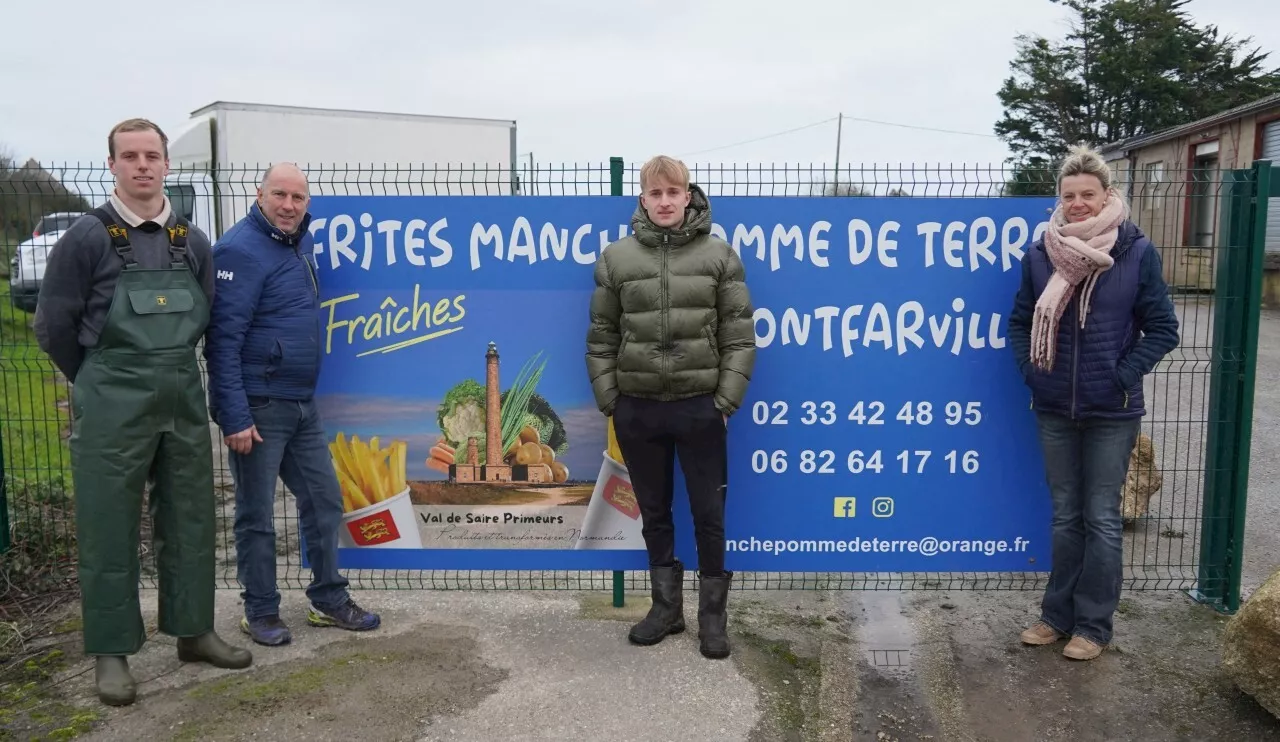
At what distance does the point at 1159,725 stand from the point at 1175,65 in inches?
1552

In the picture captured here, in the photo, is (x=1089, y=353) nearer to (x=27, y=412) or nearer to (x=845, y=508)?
(x=845, y=508)

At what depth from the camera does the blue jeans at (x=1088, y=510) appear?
3.75 m

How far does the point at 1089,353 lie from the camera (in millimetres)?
3643

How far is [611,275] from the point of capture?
3.66 meters

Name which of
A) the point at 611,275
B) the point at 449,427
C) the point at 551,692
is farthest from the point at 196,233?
the point at 551,692

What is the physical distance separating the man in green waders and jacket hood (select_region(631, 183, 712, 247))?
1630 mm

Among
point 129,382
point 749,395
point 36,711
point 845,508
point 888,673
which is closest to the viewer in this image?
point 129,382

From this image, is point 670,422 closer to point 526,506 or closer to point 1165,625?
point 526,506

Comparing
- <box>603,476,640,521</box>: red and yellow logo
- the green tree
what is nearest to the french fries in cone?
<box>603,476,640,521</box>: red and yellow logo

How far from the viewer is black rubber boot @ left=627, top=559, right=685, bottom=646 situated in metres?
4.00

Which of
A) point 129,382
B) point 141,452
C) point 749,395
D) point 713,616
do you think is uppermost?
point 129,382

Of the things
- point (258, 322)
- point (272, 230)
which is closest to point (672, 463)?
point (258, 322)

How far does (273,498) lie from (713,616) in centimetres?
186

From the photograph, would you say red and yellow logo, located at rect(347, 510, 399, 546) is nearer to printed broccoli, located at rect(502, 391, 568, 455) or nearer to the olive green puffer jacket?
printed broccoli, located at rect(502, 391, 568, 455)
